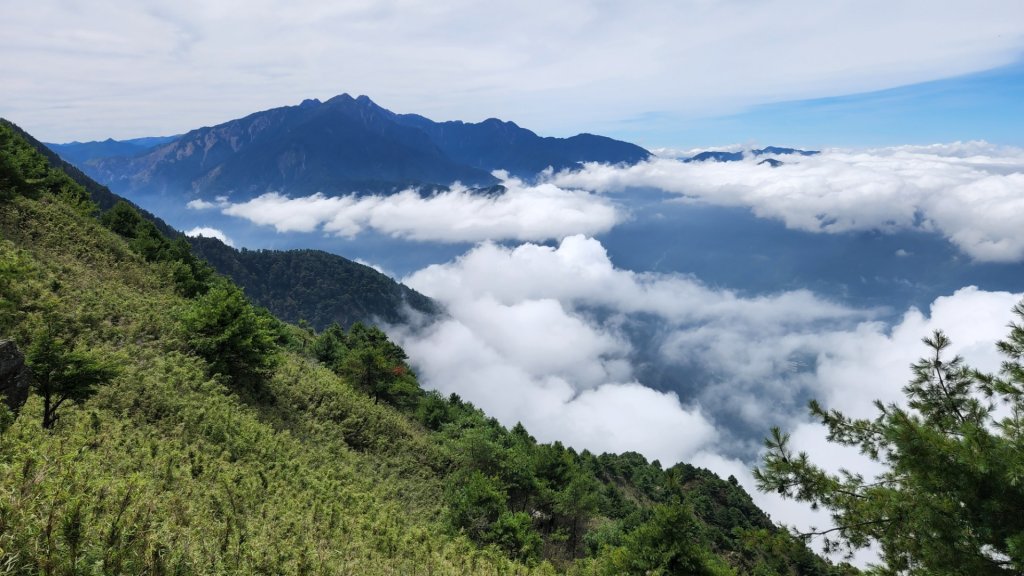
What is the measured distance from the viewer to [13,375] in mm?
11898

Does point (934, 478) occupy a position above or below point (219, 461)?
above

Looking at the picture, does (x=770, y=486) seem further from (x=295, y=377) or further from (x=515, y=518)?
(x=295, y=377)

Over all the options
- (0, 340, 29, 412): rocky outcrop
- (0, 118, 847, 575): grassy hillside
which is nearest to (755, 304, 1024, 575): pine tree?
(0, 118, 847, 575): grassy hillside

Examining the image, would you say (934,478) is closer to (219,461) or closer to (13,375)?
(219,461)

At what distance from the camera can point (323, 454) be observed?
21.2 meters

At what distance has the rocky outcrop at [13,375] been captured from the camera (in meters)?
11.5

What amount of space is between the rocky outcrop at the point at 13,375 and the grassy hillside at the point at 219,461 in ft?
1.61

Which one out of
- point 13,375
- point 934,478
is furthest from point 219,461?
point 934,478

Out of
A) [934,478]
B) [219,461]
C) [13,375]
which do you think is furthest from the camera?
[219,461]

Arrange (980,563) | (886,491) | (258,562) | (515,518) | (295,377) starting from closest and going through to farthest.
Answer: (980,563) < (258,562) < (886,491) < (515,518) < (295,377)

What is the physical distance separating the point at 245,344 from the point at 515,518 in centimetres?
1549

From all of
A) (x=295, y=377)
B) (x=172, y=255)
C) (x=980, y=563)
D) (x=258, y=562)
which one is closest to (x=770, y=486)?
(x=980, y=563)

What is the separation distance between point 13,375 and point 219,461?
17.7ft

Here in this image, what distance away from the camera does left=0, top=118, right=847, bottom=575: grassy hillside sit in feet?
25.1
